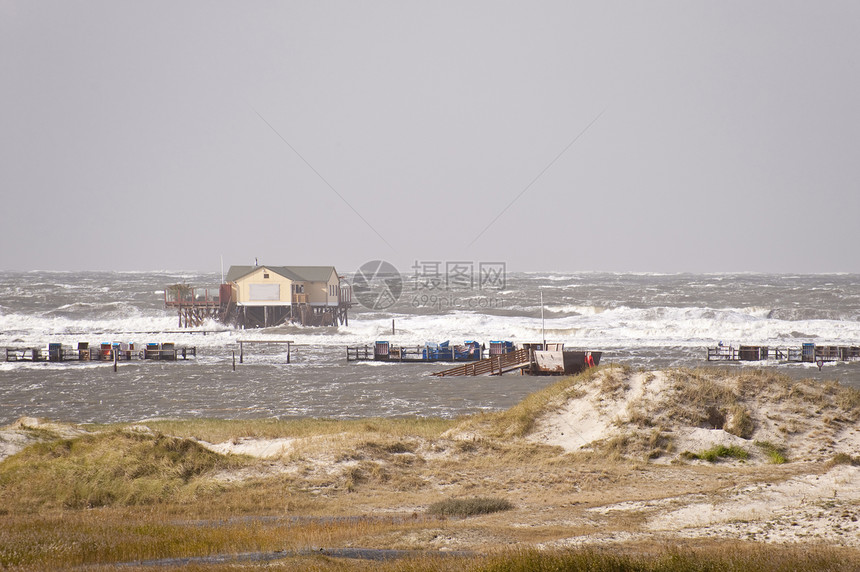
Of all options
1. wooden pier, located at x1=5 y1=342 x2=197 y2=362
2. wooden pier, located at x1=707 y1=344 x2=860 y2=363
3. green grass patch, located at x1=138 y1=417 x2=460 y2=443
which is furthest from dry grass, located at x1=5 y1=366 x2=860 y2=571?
wooden pier, located at x1=5 y1=342 x2=197 y2=362

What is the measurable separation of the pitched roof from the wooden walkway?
1415 inches

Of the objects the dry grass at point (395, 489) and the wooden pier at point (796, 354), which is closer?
the dry grass at point (395, 489)

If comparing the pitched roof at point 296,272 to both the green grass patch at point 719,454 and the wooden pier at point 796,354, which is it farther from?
the green grass patch at point 719,454

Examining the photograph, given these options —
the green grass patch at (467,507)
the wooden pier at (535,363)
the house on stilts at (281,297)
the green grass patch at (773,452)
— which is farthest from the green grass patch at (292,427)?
the house on stilts at (281,297)

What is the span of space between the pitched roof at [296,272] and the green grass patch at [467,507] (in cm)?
6187

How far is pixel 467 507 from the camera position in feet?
45.6

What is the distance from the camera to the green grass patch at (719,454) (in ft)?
60.1

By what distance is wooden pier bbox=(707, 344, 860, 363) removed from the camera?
45344 mm

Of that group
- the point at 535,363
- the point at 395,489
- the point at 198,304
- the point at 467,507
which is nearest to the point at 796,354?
the point at 535,363

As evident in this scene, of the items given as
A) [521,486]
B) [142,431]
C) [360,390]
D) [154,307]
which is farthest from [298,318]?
[521,486]

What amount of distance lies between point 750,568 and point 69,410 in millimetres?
28613

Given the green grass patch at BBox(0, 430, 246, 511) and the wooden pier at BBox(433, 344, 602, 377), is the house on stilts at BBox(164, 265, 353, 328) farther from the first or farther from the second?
the green grass patch at BBox(0, 430, 246, 511)

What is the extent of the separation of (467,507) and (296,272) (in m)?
64.4

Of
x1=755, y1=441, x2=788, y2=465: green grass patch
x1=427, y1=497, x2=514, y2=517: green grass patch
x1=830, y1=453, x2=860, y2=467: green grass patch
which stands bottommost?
x1=755, y1=441, x2=788, y2=465: green grass patch
